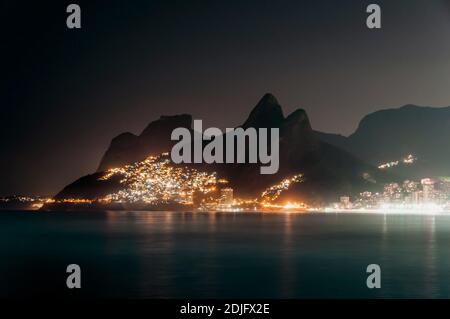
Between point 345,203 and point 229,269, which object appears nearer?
point 229,269

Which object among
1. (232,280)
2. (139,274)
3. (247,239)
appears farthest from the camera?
(247,239)

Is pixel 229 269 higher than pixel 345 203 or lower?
lower

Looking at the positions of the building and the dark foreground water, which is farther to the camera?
the building

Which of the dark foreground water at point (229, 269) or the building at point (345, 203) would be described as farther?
the building at point (345, 203)

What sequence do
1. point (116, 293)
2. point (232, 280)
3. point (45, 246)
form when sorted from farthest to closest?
point (45, 246)
point (232, 280)
point (116, 293)
